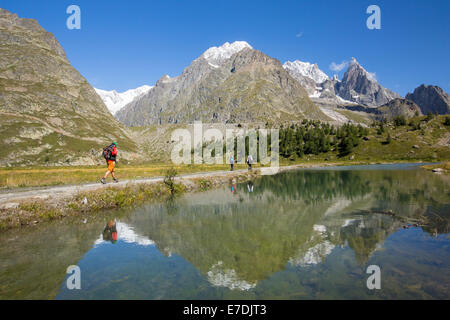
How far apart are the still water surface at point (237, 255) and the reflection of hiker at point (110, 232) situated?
0.07 meters

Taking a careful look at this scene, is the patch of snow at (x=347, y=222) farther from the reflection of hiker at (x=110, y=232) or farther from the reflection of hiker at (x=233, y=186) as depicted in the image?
the reflection of hiker at (x=233, y=186)

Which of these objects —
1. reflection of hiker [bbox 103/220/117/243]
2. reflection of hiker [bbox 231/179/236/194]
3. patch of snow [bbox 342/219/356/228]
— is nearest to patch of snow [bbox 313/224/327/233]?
patch of snow [bbox 342/219/356/228]

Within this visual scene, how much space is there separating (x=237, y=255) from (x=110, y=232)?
31.6 feet

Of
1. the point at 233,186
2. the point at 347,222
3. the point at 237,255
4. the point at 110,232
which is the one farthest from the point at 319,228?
the point at 233,186

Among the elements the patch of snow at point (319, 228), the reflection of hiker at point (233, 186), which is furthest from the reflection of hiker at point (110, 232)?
the reflection of hiker at point (233, 186)

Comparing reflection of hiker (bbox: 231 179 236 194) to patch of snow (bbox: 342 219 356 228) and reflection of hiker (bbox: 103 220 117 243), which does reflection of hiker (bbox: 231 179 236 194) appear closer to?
patch of snow (bbox: 342 219 356 228)

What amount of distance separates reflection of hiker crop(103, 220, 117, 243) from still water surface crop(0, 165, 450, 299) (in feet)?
0.23

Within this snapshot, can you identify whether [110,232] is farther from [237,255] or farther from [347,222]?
[347,222]

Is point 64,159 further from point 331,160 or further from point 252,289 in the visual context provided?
point 252,289

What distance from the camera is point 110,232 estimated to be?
687 inches

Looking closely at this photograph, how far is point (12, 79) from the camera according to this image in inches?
7721

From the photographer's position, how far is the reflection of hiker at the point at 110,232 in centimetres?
1614
